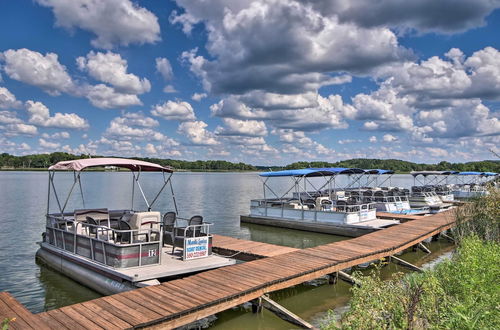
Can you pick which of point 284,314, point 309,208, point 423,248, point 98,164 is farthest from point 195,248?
point 309,208

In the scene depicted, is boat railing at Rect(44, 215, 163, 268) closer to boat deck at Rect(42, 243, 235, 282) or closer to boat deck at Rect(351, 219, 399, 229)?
boat deck at Rect(42, 243, 235, 282)

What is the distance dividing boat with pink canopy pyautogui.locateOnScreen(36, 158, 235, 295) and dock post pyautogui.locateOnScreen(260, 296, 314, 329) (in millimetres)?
2059

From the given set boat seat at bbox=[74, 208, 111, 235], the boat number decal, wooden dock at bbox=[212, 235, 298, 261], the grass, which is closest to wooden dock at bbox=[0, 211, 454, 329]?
wooden dock at bbox=[212, 235, 298, 261]

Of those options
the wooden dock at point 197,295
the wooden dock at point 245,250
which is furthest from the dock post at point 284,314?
the wooden dock at point 245,250

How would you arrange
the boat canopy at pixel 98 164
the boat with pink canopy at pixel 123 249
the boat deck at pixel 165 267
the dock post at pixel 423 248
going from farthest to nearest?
the dock post at pixel 423 248 → the boat canopy at pixel 98 164 → the boat with pink canopy at pixel 123 249 → the boat deck at pixel 165 267

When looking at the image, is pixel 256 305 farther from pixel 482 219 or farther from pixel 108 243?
pixel 482 219

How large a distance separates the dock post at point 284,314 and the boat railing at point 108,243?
3.17 meters

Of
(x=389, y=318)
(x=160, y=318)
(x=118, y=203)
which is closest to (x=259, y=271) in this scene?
(x=160, y=318)

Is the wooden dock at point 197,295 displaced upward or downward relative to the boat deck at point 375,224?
downward

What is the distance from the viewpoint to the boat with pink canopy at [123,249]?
9562 mm

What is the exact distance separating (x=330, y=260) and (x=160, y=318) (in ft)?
19.1

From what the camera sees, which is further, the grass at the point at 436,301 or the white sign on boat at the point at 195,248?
the white sign on boat at the point at 195,248

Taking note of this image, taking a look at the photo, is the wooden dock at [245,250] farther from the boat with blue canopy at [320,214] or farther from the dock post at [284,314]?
the boat with blue canopy at [320,214]

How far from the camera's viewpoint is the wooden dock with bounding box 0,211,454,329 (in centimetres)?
640
